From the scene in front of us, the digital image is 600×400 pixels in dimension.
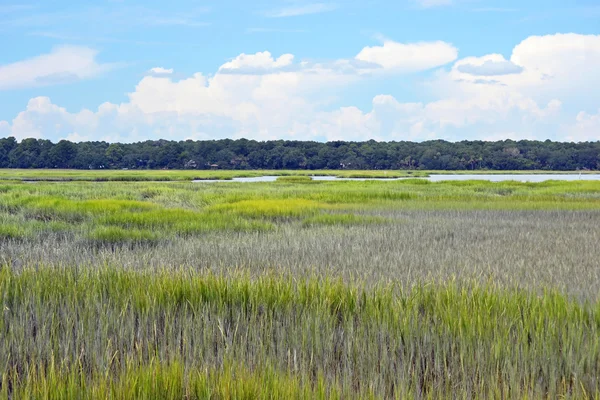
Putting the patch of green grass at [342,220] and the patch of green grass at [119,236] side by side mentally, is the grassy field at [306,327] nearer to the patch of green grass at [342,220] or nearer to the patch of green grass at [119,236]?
the patch of green grass at [119,236]

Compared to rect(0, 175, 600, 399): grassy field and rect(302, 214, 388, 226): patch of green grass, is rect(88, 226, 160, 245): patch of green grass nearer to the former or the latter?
rect(0, 175, 600, 399): grassy field

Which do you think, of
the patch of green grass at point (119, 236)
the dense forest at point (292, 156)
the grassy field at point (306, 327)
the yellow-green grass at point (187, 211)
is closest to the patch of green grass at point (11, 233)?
the yellow-green grass at point (187, 211)

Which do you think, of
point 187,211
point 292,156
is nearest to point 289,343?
point 187,211

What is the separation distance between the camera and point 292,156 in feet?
390

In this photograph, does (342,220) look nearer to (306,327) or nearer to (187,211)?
(187,211)

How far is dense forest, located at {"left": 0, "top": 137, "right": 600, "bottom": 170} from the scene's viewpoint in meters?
114

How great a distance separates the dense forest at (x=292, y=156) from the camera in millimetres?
114062

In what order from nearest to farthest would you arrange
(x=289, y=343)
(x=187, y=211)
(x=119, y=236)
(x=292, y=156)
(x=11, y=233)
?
(x=289, y=343), (x=119, y=236), (x=11, y=233), (x=187, y=211), (x=292, y=156)

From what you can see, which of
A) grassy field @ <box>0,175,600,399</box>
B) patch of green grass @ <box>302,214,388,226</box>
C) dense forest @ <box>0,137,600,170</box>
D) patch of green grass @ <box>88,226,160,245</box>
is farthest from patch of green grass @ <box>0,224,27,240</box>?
dense forest @ <box>0,137,600,170</box>

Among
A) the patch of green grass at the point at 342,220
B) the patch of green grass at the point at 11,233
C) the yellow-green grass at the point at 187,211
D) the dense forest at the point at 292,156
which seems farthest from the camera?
the dense forest at the point at 292,156

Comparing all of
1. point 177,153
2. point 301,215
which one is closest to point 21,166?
point 177,153

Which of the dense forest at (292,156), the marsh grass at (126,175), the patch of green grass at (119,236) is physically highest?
the dense forest at (292,156)

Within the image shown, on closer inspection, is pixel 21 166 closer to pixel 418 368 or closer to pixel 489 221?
pixel 489 221

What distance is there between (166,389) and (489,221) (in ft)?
43.4
